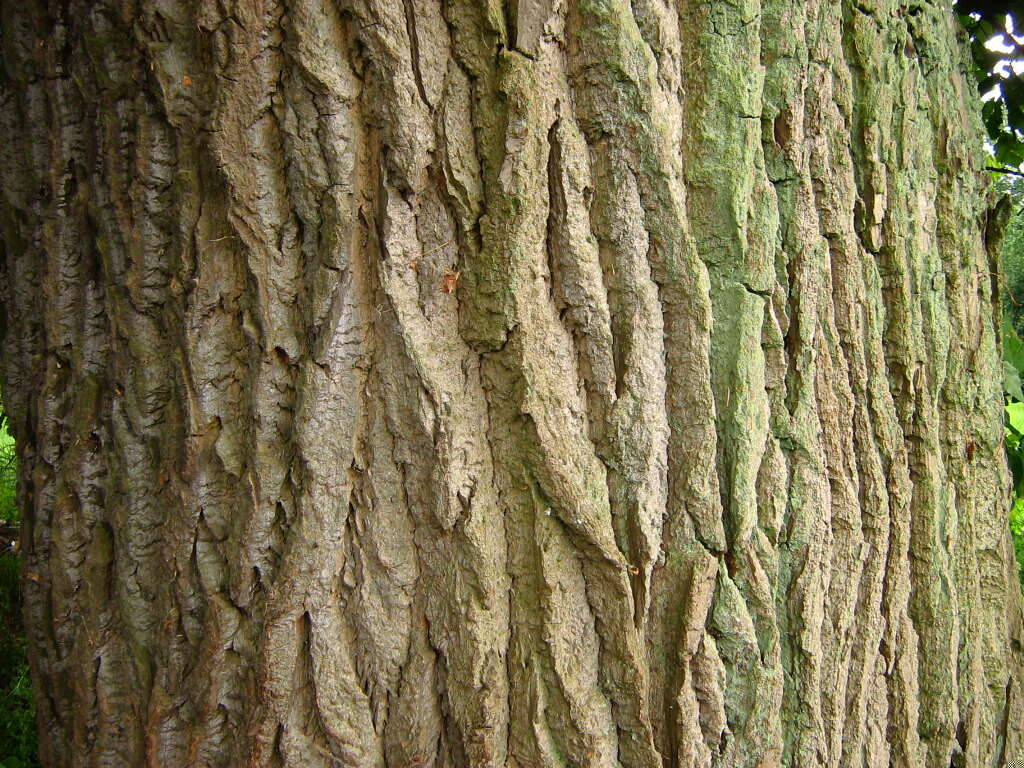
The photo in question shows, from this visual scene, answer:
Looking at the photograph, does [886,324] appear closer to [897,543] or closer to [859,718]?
[897,543]

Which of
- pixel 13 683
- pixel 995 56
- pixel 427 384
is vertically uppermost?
pixel 995 56

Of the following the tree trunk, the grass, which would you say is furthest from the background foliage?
the grass

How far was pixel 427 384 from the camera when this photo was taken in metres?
1.21

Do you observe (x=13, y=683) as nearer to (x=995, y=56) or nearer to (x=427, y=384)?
(x=427, y=384)

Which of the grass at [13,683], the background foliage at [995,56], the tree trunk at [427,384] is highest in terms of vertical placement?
the background foliage at [995,56]

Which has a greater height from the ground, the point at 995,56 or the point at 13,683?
the point at 995,56

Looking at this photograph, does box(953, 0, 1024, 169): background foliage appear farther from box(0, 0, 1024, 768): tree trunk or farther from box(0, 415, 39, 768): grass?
box(0, 415, 39, 768): grass

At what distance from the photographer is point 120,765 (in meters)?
1.36

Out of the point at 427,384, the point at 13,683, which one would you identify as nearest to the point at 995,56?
the point at 427,384

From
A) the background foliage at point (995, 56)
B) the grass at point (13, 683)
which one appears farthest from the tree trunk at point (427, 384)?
the background foliage at point (995, 56)

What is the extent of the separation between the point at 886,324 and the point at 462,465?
1.07m

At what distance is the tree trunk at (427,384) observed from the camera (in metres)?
1.21

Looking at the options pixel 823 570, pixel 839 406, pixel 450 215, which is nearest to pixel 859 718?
pixel 823 570

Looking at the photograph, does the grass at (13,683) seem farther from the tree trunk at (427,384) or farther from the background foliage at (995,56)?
the background foliage at (995,56)
